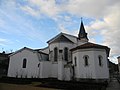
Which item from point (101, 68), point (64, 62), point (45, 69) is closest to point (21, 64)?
point (45, 69)

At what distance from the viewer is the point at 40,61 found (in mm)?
34906

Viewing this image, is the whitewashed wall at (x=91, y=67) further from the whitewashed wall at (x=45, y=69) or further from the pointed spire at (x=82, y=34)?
the pointed spire at (x=82, y=34)

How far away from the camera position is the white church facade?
27.8 metres

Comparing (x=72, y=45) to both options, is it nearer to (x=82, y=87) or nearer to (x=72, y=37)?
(x=72, y=37)

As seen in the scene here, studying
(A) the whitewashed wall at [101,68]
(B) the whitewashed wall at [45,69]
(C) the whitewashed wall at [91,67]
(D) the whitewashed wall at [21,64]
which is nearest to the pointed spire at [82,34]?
(B) the whitewashed wall at [45,69]

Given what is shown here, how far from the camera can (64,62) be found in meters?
33.8

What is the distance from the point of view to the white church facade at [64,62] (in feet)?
91.2

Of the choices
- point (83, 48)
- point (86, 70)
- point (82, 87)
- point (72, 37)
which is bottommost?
point (82, 87)

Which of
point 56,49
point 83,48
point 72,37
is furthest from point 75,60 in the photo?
point 72,37

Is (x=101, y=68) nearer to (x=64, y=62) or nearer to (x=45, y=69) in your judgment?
(x=64, y=62)

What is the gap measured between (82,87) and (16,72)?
2350cm

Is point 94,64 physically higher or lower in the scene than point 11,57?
lower

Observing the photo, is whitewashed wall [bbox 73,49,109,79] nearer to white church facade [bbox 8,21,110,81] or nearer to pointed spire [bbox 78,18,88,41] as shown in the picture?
white church facade [bbox 8,21,110,81]

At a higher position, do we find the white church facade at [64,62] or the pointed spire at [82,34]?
the pointed spire at [82,34]
